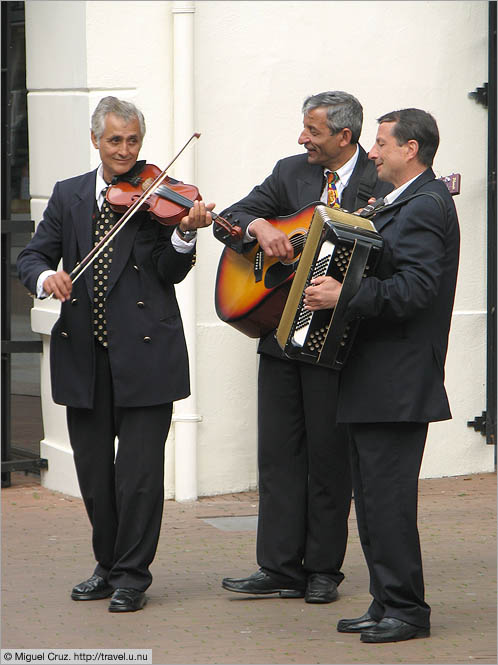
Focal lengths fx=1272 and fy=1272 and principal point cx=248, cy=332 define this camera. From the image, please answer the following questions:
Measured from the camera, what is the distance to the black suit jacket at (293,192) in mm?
5184

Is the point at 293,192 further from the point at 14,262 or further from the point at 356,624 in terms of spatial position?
the point at 14,262

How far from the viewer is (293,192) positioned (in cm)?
536

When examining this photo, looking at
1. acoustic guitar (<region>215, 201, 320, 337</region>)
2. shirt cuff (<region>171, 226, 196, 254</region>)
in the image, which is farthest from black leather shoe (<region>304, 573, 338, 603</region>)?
shirt cuff (<region>171, 226, 196, 254</region>)

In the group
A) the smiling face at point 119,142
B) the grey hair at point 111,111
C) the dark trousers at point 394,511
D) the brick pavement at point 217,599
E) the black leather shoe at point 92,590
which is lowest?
the brick pavement at point 217,599

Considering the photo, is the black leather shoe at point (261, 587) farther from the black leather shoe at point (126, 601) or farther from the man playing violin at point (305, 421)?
the black leather shoe at point (126, 601)

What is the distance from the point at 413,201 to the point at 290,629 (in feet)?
5.62

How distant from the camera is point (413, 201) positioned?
15.1 feet

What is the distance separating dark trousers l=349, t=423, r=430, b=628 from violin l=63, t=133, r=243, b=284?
113 cm

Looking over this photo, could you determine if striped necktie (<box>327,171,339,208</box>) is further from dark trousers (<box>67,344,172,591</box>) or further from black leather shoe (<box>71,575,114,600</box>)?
black leather shoe (<box>71,575,114,600</box>)

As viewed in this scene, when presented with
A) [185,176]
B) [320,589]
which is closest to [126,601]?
[320,589]

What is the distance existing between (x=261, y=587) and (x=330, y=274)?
1569 millimetres

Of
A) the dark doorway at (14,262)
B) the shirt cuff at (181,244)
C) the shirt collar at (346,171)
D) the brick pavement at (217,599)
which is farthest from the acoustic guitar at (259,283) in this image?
the dark doorway at (14,262)

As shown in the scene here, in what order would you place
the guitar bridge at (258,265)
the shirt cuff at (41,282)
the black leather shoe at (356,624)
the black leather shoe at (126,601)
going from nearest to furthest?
the black leather shoe at (356,624), the shirt cuff at (41,282), the black leather shoe at (126,601), the guitar bridge at (258,265)

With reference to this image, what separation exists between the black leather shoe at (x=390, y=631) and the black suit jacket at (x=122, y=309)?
124 cm
